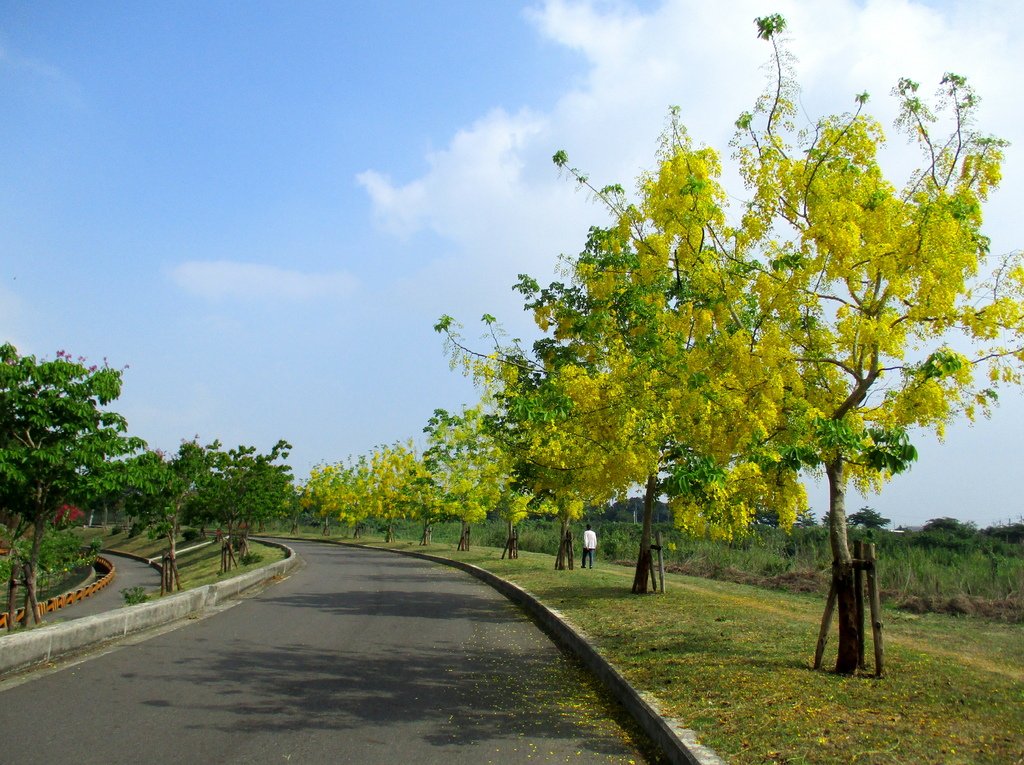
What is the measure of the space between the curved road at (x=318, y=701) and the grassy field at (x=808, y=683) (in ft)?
2.48

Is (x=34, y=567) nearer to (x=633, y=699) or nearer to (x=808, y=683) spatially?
(x=633, y=699)

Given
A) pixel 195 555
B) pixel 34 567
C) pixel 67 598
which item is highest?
pixel 34 567

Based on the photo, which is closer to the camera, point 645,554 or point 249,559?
point 645,554

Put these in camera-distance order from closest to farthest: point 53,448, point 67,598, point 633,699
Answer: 1. point 633,699
2. point 53,448
3. point 67,598

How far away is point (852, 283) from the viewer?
8.56 meters

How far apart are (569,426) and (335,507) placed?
49449mm

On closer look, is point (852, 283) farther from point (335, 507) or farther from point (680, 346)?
point (335, 507)

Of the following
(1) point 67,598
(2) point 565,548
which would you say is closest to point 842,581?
(2) point 565,548

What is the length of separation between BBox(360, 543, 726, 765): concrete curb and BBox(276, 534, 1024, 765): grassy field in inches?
5.5

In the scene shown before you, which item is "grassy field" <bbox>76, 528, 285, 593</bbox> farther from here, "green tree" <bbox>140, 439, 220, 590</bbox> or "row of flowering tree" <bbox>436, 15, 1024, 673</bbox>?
"row of flowering tree" <bbox>436, 15, 1024, 673</bbox>

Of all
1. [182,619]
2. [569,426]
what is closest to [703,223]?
[569,426]

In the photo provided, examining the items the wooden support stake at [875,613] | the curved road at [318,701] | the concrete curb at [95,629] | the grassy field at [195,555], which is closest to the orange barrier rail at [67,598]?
the grassy field at [195,555]

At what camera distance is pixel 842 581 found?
7.79m

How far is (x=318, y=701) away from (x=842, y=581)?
5.21m
